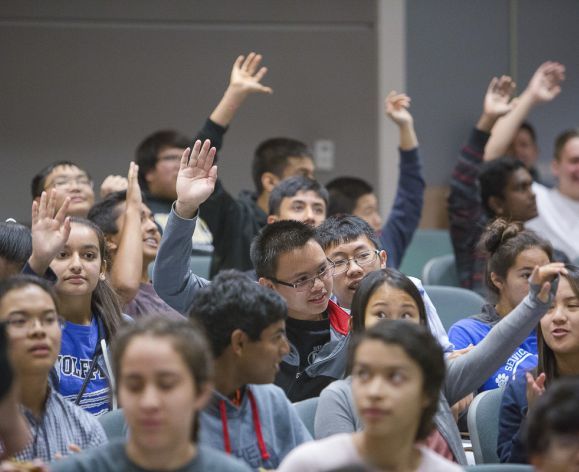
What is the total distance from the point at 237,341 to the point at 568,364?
1.03m

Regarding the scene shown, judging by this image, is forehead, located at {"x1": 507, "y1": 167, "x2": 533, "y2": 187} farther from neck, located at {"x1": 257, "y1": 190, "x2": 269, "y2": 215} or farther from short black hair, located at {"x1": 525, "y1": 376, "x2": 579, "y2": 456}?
short black hair, located at {"x1": 525, "y1": 376, "x2": 579, "y2": 456}

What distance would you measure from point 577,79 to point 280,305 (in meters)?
4.39

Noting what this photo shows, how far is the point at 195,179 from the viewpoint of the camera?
3.02 m

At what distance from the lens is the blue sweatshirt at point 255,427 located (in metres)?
2.30

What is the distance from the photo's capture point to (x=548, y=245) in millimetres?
3430

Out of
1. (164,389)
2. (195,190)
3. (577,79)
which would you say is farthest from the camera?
(577,79)

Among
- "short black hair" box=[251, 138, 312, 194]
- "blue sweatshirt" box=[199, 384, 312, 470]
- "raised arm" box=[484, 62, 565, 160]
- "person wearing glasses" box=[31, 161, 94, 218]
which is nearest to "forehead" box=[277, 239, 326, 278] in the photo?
"blue sweatshirt" box=[199, 384, 312, 470]

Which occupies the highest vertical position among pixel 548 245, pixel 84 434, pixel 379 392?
pixel 548 245

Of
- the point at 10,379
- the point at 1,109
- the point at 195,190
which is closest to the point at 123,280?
the point at 195,190

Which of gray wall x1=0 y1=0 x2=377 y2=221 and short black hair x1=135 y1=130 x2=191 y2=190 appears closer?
short black hair x1=135 y1=130 x2=191 y2=190

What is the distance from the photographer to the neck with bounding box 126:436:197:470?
1.90 meters

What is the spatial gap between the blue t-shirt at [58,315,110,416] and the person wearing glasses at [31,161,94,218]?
47.5 inches

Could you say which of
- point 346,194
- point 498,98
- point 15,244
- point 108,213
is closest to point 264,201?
point 346,194

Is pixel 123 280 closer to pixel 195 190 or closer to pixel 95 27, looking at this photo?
pixel 195 190
